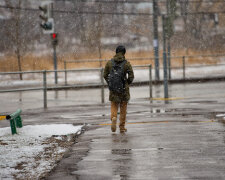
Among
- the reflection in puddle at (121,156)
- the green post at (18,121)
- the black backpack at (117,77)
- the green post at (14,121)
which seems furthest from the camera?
the green post at (18,121)

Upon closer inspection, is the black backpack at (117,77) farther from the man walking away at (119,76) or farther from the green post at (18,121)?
the green post at (18,121)

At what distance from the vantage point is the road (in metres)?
6.87

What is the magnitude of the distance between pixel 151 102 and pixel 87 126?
5453 mm

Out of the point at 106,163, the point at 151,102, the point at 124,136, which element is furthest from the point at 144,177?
the point at 151,102

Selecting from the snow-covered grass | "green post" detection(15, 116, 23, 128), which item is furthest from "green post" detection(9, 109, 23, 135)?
the snow-covered grass

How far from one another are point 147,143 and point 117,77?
1633mm

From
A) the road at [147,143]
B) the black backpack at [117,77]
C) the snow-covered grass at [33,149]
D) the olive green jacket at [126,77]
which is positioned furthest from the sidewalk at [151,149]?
the black backpack at [117,77]

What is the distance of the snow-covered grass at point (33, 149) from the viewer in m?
7.14

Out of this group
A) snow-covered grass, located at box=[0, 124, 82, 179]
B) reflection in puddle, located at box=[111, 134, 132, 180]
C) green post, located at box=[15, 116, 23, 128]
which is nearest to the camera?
reflection in puddle, located at box=[111, 134, 132, 180]

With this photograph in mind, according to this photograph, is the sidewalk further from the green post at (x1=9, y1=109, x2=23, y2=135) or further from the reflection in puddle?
the green post at (x1=9, y1=109, x2=23, y2=135)

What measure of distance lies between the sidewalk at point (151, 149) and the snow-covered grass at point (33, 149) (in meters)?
0.23

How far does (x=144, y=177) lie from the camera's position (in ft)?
21.5

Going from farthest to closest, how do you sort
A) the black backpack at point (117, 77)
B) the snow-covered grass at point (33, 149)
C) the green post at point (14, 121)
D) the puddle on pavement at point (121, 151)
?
the green post at point (14, 121) < the black backpack at point (117, 77) < the puddle on pavement at point (121, 151) < the snow-covered grass at point (33, 149)

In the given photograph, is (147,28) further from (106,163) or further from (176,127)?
(106,163)
